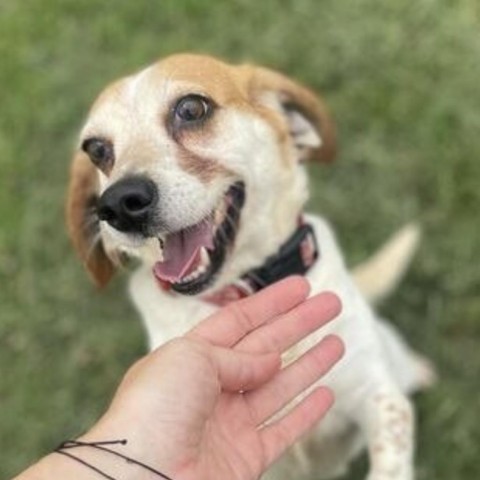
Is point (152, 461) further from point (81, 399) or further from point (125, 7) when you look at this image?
point (125, 7)

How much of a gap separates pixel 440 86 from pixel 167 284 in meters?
1.76

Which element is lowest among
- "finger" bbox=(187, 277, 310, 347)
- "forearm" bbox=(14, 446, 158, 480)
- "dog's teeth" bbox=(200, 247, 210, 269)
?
"forearm" bbox=(14, 446, 158, 480)

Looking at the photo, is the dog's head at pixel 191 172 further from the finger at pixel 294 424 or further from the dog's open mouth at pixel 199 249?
the finger at pixel 294 424

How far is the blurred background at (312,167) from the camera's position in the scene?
133 inches

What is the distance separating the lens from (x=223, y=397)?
2.31 m

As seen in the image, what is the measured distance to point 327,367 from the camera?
241cm

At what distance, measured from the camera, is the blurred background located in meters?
3.38

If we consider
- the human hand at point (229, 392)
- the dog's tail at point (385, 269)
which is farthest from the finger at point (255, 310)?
the dog's tail at point (385, 269)

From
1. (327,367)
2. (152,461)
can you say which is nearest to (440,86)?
(327,367)

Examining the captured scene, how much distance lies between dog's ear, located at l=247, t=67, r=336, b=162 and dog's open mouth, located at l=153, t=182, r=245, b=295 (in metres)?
0.33

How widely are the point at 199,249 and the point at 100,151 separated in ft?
1.12

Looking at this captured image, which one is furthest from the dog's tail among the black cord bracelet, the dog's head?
the black cord bracelet

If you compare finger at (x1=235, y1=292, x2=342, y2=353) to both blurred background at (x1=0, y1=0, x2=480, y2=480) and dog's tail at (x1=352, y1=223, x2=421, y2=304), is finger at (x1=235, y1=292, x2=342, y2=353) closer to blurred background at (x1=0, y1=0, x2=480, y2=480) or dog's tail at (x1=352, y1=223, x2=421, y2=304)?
Result: dog's tail at (x1=352, y1=223, x2=421, y2=304)

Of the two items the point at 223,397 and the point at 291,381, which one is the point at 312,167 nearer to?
the point at 291,381
